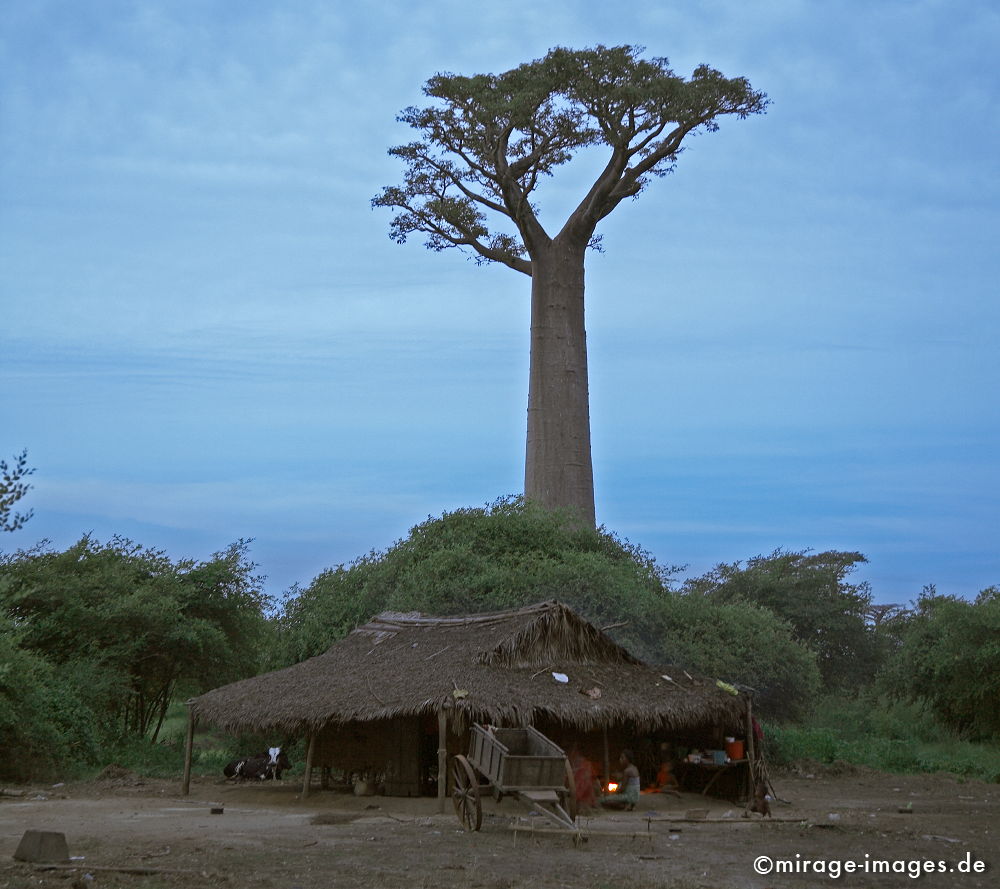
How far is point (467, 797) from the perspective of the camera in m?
11.2

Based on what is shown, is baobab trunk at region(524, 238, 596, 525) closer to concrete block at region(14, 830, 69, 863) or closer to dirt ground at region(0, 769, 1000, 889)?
dirt ground at region(0, 769, 1000, 889)

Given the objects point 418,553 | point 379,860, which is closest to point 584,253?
point 418,553

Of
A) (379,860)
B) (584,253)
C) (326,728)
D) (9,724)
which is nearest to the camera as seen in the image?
(379,860)

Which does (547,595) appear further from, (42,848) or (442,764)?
(42,848)

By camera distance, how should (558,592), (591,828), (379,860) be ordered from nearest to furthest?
(379,860)
(591,828)
(558,592)

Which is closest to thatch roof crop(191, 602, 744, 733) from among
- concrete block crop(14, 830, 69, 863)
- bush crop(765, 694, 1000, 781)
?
concrete block crop(14, 830, 69, 863)

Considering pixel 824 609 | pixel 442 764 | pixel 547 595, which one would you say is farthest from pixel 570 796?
pixel 824 609

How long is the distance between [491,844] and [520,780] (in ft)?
2.37

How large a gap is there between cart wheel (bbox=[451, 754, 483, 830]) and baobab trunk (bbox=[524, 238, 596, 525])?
13212 mm

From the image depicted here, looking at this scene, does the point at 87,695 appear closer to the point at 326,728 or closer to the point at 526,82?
the point at 326,728

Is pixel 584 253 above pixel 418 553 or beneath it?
above

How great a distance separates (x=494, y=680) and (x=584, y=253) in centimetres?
1495

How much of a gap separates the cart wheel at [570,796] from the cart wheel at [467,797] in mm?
832

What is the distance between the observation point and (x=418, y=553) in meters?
22.0
